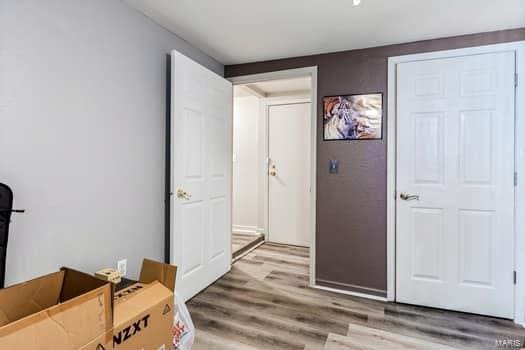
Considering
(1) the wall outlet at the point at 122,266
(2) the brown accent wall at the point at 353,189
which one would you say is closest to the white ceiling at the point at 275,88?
(2) the brown accent wall at the point at 353,189

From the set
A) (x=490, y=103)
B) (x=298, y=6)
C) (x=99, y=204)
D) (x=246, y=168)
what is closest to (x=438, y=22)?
(x=490, y=103)

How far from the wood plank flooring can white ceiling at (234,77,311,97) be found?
255 cm

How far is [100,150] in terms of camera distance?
1819mm

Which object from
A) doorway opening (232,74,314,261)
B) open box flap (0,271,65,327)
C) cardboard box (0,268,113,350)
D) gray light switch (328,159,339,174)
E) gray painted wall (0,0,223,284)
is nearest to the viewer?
cardboard box (0,268,113,350)

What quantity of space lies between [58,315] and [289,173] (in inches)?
144

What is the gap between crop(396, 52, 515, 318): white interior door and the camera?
2279 mm

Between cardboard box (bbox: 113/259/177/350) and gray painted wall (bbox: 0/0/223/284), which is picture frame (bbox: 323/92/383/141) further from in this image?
cardboard box (bbox: 113/259/177/350)

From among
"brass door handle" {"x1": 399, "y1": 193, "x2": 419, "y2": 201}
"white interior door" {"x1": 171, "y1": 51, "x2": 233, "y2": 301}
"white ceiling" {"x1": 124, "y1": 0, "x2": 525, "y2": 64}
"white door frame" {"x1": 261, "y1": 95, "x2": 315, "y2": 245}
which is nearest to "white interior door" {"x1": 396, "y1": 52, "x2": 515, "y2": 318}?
"brass door handle" {"x1": 399, "y1": 193, "x2": 419, "y2": 201}

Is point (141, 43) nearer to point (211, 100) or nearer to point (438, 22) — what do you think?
point (211, 100)

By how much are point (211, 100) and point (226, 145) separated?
0.50 m

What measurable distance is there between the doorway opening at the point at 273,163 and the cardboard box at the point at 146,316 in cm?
269

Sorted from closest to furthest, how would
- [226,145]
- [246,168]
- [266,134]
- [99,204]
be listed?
[99,204]
[226,145]
[266,134]
[246,168]

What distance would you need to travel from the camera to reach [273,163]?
14.8ft

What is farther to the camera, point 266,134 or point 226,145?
point 266,134
